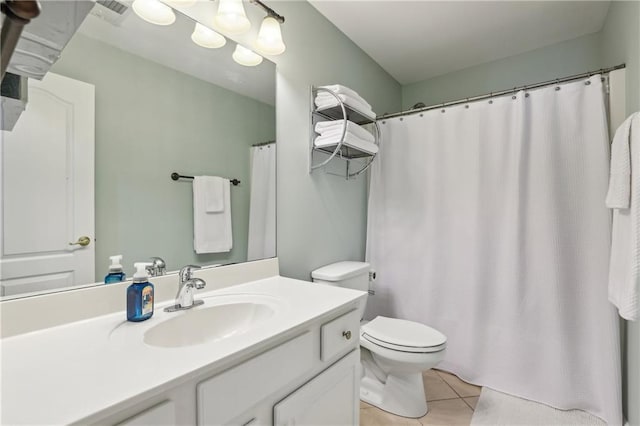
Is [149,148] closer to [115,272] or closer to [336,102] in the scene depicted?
[115,272]

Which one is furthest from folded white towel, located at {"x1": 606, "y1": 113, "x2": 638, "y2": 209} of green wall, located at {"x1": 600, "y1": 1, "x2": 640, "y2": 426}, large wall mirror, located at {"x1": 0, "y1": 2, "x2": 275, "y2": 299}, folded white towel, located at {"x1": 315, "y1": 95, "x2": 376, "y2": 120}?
large wall mirror, located at {"x1": 0, "y1": 2, "x2": 275, "y2": 299}

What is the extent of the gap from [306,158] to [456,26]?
137 cm

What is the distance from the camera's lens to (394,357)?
148 centimetres

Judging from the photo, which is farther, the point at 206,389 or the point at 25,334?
the point at 25,334

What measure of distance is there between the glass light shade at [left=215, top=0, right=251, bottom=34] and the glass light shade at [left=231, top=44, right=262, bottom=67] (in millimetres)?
109

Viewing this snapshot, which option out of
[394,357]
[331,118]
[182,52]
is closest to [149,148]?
[182,52]

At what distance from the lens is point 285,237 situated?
1596 millimetres

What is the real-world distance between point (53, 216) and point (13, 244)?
110mm

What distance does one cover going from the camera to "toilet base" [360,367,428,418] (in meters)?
1.57

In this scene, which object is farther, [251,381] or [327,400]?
[327,400]

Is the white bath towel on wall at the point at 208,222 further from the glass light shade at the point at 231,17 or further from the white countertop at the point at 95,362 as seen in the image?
the glass light shade at the point at 231,17

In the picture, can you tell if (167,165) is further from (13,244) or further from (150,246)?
(13,244)

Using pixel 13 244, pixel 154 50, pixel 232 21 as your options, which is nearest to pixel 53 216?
pixel 13 244

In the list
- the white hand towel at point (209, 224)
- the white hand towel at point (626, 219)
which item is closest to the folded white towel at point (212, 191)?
the white hand towel at point (209, 224)
